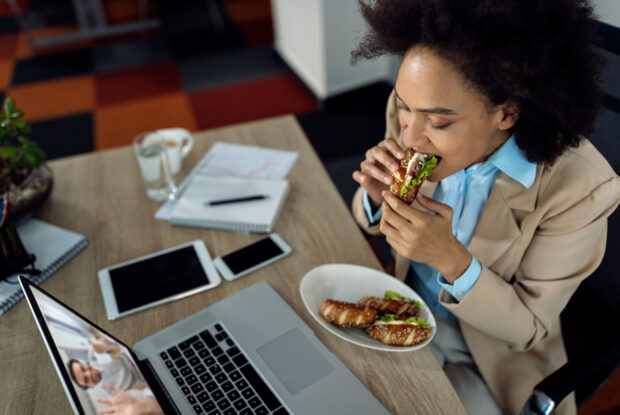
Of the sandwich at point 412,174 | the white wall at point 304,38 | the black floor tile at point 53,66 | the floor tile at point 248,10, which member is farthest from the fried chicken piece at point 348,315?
the floor tile at point 248,10

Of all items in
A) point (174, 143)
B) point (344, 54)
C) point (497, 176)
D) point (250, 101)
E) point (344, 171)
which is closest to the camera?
point (497, 176)

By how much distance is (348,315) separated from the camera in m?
1.01

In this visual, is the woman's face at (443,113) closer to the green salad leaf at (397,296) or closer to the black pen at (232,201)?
the green salad leaf at (397,296)

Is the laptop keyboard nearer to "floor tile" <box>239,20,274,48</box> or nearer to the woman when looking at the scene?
the woman

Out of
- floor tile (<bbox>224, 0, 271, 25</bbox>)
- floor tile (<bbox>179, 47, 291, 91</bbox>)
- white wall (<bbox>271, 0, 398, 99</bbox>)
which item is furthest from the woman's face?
floor tile (<bbox>224, 0, 271, 25</bbox>)

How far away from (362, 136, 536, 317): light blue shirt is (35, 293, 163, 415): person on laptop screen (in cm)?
65

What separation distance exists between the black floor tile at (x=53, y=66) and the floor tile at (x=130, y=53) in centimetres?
10

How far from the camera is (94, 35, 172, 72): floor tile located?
4.38 m

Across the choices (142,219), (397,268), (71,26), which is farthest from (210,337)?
(71,26)

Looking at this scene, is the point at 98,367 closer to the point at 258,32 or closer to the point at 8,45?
the point at 258,32

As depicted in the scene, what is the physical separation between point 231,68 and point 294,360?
11.7 ft

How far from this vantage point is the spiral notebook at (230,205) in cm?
128

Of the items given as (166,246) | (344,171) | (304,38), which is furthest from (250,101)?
(166,246)

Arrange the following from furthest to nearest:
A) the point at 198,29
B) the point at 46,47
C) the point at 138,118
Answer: the point at 198,29
the point at 46,47
the point at 138,118
